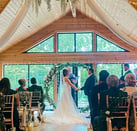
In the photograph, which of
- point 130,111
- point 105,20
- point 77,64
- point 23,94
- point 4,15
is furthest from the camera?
point 77,64

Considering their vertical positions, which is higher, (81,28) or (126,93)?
(81,28)

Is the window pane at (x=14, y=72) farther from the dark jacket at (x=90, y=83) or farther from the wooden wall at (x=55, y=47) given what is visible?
the dark jacket at (x=90, y=83)

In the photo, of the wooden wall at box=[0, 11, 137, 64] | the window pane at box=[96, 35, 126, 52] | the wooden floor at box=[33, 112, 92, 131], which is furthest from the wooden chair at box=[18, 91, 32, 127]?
the window pane at box=[96, 35, 126, 52]

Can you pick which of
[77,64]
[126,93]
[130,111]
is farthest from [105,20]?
[77,64]

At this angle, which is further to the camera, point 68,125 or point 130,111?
point 68,125

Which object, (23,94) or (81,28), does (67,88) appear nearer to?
(23,94)

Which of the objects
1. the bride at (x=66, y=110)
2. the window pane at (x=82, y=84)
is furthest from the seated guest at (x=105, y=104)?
the window pane at (x=82, y=84)

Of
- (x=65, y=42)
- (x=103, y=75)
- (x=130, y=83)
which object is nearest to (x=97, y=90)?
(x=103, y=75)

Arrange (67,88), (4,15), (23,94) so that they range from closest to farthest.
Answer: (23,94) → (4,15) → (67,88)

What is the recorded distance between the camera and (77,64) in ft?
31.9

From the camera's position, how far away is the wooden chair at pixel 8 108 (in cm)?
479

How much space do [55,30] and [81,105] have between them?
3.19 metres

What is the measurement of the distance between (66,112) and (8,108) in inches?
120

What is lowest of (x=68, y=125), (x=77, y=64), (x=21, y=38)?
(x=68, y=125)
